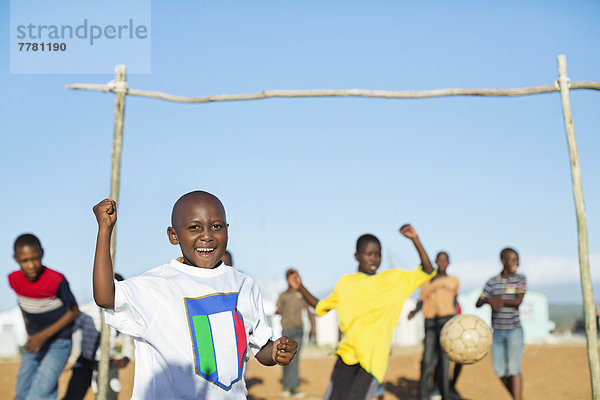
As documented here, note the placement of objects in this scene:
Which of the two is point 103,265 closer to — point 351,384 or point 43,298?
point 351,384

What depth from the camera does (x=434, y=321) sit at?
9.19 m

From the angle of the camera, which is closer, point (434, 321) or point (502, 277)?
point (502, 277)

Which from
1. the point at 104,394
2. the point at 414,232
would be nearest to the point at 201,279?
the point at 414,232

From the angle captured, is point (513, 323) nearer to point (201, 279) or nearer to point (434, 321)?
point (434, 321)

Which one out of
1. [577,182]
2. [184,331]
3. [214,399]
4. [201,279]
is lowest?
[214,399]

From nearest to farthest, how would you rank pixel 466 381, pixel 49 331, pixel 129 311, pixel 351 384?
pixel 129 311 < pixel 351 384 < pixel 49 331 < pixel 466 381

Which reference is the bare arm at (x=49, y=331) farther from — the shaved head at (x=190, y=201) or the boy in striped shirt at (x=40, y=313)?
the shaved head at (x=190, y=201)

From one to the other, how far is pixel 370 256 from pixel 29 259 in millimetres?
3253

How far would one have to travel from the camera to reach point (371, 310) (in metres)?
5.92

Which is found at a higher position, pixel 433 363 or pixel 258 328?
pixel 258 328

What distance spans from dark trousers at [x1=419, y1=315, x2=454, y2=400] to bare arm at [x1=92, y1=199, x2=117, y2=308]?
644 centimetres

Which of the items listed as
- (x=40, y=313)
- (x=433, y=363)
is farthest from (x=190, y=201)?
(x=433, y=363)

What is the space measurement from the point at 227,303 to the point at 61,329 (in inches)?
150

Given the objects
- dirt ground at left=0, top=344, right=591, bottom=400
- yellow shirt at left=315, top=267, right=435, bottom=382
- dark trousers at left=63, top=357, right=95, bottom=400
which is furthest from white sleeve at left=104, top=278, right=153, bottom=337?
dirt ground at left=0, top=344, right=591, bottom=400
